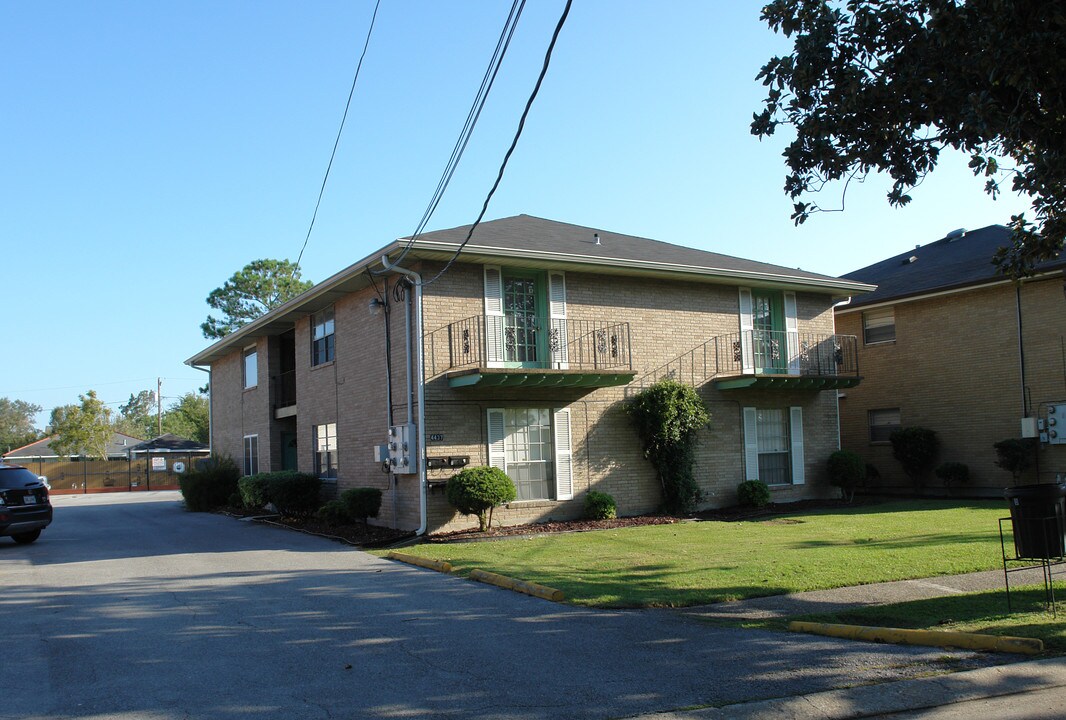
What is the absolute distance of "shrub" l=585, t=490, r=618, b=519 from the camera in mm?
17469

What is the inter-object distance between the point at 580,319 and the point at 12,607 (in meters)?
11.5

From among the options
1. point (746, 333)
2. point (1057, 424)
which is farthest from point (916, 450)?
point (746, 333)

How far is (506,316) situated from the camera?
1689 centimetres

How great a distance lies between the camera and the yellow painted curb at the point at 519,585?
31.4 ft

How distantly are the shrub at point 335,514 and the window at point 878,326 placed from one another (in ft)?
53.6

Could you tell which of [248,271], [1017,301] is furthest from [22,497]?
[248,271]

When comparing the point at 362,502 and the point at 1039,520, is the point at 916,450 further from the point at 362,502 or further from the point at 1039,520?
the point at 1039,520

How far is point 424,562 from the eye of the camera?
1254cm

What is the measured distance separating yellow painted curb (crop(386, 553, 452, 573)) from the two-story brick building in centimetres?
242

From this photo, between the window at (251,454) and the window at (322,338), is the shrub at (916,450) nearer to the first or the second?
the window at (322,338)

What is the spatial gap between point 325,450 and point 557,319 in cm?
747

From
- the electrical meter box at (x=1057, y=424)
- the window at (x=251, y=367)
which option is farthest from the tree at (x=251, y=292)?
the electrical meter box at (x=1057, y=424)

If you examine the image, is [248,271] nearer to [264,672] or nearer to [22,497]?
[22,497]

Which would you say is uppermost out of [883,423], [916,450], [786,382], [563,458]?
[786,382]
